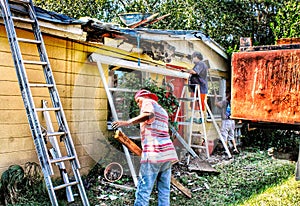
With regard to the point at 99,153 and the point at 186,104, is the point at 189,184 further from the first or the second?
the point at 186,104

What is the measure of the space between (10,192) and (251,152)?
7.64 meters

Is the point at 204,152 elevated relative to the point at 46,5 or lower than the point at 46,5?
lower

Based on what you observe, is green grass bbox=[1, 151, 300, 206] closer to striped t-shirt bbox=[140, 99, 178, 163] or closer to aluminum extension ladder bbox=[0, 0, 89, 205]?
aluminum extension ladder bbox=[0, 0, 89, 205]

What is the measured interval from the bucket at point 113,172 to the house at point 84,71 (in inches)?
6.6

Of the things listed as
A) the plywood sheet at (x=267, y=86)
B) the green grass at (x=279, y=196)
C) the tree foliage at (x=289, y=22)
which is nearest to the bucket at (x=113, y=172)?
the green grass at (x=279, y=196)

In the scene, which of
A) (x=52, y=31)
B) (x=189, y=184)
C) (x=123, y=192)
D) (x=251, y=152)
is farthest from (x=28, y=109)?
(x=251, y=152)

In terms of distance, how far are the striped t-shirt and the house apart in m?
2.11

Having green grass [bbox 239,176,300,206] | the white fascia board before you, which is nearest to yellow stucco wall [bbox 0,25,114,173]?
the white fascia board

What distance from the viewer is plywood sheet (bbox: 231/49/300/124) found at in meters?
1.01

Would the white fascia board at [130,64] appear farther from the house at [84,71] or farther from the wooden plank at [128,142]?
the wooden plank at [128,142]

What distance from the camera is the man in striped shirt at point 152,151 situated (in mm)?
3994

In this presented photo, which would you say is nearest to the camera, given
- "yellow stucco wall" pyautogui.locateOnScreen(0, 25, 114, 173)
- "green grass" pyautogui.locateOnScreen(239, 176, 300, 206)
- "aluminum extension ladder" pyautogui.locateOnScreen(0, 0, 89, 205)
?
"aluminum extension ladder" pyautogui.locateOnScreen(0, 0, 89, 205)

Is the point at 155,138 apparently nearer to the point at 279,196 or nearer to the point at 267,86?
the point at 279,196

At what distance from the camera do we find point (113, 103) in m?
6.37
